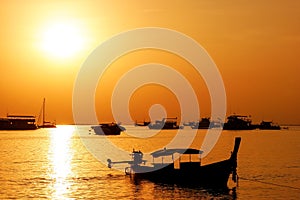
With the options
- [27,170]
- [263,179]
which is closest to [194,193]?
[263,179]

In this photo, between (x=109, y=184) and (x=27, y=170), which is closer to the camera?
(x=109, y=184)

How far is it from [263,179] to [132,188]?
18854 millimetres

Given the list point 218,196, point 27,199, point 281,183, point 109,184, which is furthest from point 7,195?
point 281,183

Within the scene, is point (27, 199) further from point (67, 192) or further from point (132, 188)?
point (132, 188)

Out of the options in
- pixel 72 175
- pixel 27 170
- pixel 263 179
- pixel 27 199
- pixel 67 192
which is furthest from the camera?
pixel 27 170

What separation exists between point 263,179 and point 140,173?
1631 cm

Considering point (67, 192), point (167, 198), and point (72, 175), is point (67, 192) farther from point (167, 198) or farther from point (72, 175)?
point (72, 175)

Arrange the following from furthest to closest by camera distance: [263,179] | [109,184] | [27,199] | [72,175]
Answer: [72,175], [263,179], [109,184], [27,199]

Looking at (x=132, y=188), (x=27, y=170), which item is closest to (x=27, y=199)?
(x=132, y=188)

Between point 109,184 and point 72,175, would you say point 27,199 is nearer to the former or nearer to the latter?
point 109,184

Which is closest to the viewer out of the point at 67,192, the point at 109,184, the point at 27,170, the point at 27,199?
the point at 27,199

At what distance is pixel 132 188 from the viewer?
188ft

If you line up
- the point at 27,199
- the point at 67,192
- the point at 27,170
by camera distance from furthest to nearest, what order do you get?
the point at 27,170, the point at 67,192, the point at 27,199

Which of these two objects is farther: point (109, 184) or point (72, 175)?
point (72, 175)
